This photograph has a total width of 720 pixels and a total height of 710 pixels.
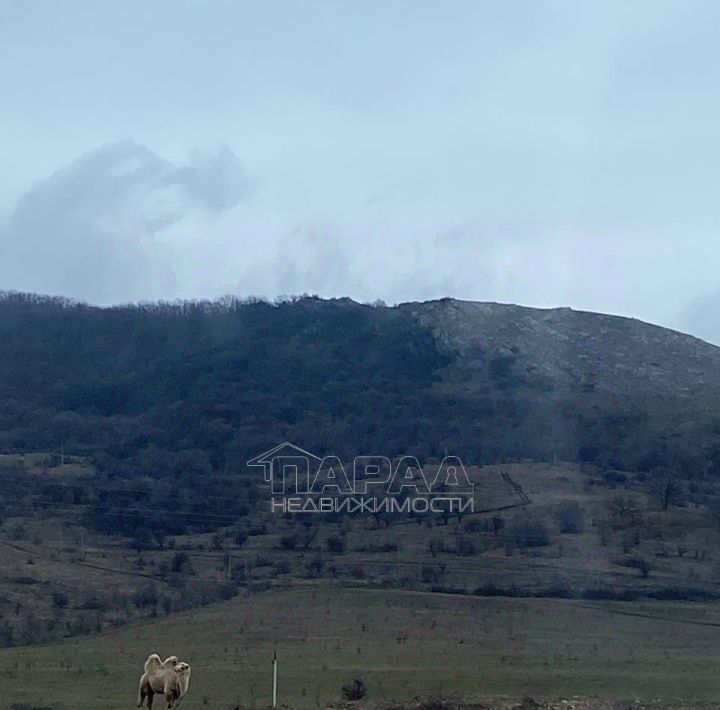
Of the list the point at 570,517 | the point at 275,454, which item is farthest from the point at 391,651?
the point at 275,454

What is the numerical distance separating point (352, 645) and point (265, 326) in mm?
51763

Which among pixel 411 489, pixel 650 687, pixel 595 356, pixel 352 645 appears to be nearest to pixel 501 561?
pixel 411 489

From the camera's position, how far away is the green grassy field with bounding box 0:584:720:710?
21.1 m

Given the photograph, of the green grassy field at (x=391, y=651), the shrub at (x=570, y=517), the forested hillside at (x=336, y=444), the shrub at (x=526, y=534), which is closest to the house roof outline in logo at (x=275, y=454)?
the forested hillside at (x=336, y=444)

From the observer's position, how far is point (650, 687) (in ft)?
70.5

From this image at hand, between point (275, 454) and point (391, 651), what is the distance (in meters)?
25.2

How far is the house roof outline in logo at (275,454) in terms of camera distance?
164 ft

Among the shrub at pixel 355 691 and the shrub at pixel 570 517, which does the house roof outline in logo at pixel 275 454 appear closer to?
the shrub at pixel 570 517

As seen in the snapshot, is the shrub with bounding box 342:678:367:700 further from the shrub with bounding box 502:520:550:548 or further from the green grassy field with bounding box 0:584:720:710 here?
the shrub with bounding box 502:520:550:548

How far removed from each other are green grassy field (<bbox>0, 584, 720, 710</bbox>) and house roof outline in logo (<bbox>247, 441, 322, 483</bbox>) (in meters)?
14.4

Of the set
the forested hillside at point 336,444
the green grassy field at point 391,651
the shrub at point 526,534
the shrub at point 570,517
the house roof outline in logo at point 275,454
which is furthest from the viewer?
the house roof outline in logo at point 275,454

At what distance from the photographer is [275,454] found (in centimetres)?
5109

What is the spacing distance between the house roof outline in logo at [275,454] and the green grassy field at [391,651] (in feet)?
47.4

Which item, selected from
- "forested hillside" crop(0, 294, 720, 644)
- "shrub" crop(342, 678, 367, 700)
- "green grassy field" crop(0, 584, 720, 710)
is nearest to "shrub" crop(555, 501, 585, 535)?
"forested hillside" crop(0, 294, 720, 644)
